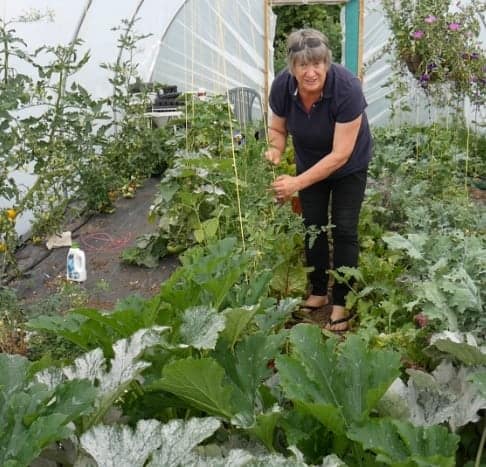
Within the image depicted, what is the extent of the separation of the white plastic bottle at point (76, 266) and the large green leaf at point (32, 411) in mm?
2480

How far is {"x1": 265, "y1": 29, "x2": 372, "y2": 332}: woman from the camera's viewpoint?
312cm

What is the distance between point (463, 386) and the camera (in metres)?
2.02

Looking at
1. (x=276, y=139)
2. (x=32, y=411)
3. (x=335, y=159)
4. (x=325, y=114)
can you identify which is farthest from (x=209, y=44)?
(x=32, y=411)

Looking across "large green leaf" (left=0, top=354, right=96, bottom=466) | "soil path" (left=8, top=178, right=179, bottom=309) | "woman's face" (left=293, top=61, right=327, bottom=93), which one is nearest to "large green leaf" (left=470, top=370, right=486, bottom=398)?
"large green leaf" (left=0, top=354, right=96, bottom=466)

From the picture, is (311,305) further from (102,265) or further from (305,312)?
(102,265)

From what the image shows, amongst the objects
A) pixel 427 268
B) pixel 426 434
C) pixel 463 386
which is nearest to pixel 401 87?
pixel 427 268

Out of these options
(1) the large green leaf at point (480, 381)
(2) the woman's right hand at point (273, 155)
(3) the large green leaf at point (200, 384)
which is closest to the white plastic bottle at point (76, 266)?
(2) the woman's right hand at point (273, 155)

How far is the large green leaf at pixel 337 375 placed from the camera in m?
1.74

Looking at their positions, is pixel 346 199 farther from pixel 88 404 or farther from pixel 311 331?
pixel 88 404

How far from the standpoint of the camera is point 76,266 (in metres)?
4.15

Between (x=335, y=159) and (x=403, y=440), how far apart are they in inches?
66.3

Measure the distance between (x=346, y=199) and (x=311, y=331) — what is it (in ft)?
5.28

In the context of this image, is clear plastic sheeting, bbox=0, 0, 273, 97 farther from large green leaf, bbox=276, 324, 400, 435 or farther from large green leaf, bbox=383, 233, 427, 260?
large green leaf, bbox=276, 324, 400, 435

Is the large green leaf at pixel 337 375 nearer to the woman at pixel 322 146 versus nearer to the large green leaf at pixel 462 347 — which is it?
the large green leaf at pixel 462 347
